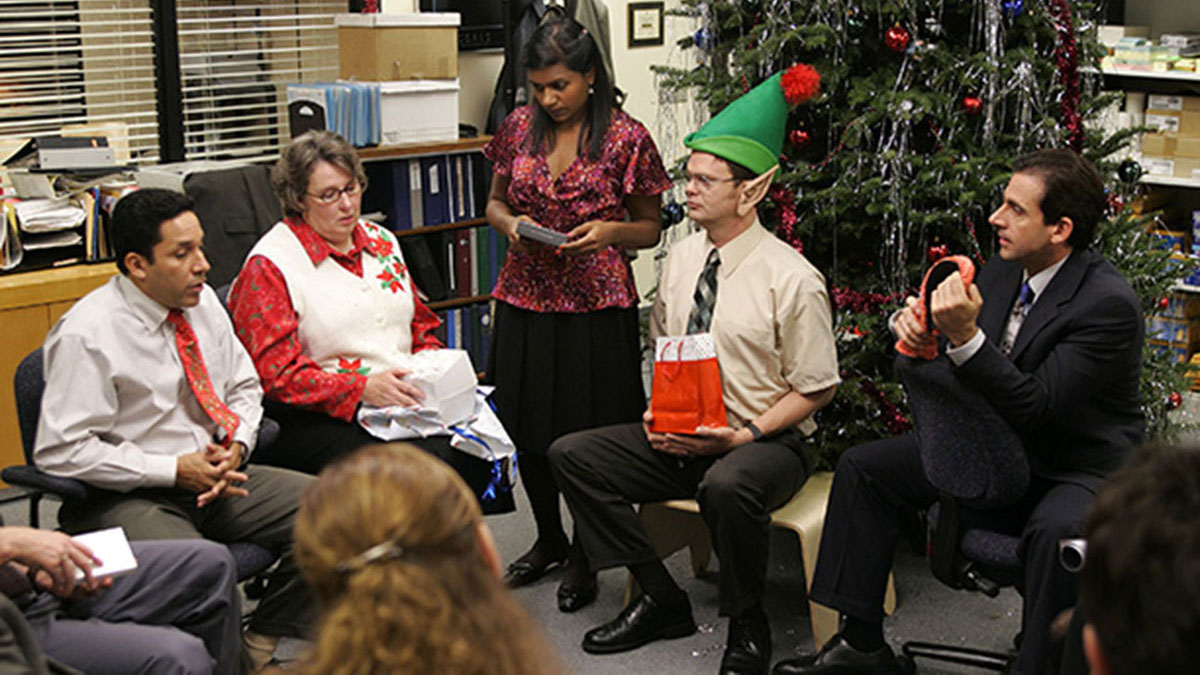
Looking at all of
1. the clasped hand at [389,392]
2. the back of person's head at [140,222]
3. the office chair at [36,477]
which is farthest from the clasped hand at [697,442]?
the back of person's head at [140,222]

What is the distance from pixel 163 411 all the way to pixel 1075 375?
1868 mm

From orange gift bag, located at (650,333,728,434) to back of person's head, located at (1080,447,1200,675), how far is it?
198cm

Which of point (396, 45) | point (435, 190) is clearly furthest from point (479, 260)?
point (396, 45)

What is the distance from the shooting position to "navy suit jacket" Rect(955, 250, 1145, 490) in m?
2.68

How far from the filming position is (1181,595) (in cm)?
104

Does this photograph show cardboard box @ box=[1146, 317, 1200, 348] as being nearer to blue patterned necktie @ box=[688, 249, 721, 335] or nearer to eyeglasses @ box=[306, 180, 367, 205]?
blue patterned necktie @ box=[688, 249, 721, 335]

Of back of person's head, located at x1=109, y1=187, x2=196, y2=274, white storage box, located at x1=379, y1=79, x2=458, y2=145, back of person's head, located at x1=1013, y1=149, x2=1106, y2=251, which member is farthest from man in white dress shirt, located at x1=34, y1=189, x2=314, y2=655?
white storage box, located at x1=379, y1=79, x2=458, y2=145

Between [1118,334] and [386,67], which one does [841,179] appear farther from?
[386,67]

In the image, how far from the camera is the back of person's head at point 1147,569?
3.40ft

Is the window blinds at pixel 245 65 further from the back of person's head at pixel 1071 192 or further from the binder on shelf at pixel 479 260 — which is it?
the back of person's head at pixel 1071 192

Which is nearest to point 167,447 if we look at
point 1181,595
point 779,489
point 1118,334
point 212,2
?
point 779,489

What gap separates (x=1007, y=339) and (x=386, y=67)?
8.66ft

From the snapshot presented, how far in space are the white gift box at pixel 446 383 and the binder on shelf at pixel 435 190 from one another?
184 cm

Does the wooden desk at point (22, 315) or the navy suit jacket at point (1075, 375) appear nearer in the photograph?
the navy suit jacket at point (1075, 375)
